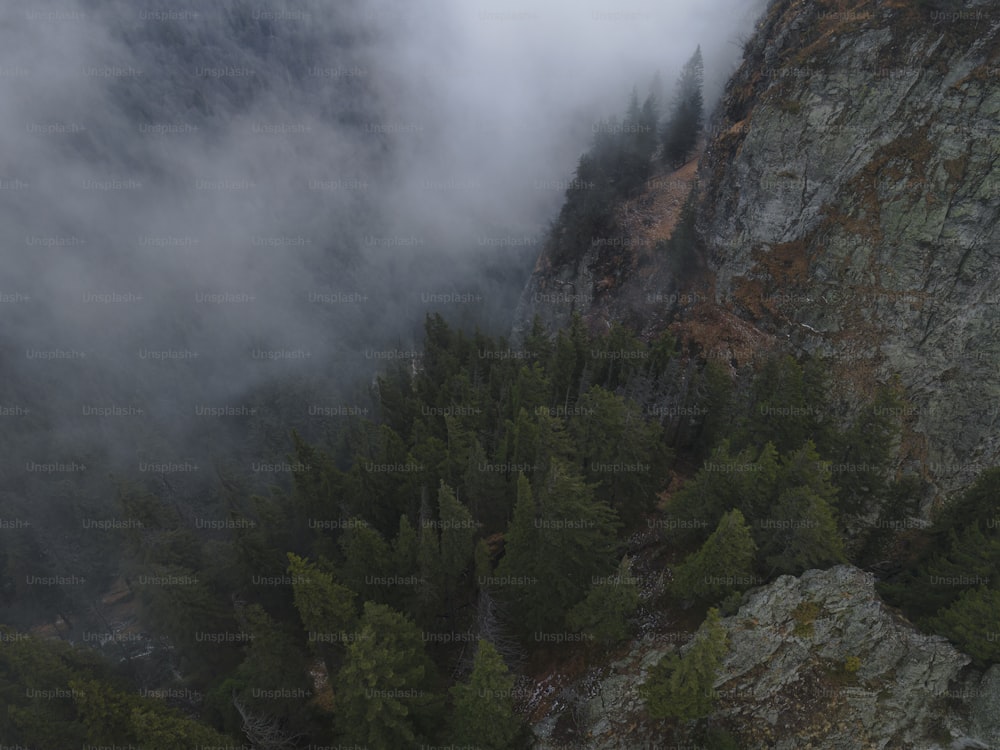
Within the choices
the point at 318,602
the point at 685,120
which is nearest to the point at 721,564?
the point at 318,602

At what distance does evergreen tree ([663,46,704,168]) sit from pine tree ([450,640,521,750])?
7267 cm

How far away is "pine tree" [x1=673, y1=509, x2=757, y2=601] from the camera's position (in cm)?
1947

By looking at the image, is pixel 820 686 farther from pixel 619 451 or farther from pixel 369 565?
pixel 369 565

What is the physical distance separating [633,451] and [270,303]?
130284 millimetres

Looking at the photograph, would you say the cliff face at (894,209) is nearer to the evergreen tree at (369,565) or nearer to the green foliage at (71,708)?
the evergreen tree at (369,565)

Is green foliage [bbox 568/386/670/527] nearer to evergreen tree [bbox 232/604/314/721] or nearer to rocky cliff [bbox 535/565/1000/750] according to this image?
rocky cliff [bbox 535/565/1000/750]

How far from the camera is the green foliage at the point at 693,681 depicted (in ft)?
55.0

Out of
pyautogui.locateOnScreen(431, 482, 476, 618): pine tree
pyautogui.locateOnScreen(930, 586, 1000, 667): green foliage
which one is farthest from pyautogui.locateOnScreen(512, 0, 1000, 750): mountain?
pyautogui.locateOnScreen(431, 482, 476, 618): pine tree

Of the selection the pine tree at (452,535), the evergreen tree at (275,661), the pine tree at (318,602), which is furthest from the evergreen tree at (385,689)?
the pine tree at (452,535)

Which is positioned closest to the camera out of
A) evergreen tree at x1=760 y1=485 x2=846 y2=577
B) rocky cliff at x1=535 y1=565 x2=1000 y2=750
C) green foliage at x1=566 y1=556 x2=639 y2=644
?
rocky cliff at x1=535 y1=565 x2=1000 y2=750

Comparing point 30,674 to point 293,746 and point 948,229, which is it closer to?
point 293,746

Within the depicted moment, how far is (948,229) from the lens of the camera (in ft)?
117

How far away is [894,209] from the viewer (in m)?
37.7

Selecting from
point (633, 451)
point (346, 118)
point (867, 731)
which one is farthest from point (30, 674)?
point (346, 118)
